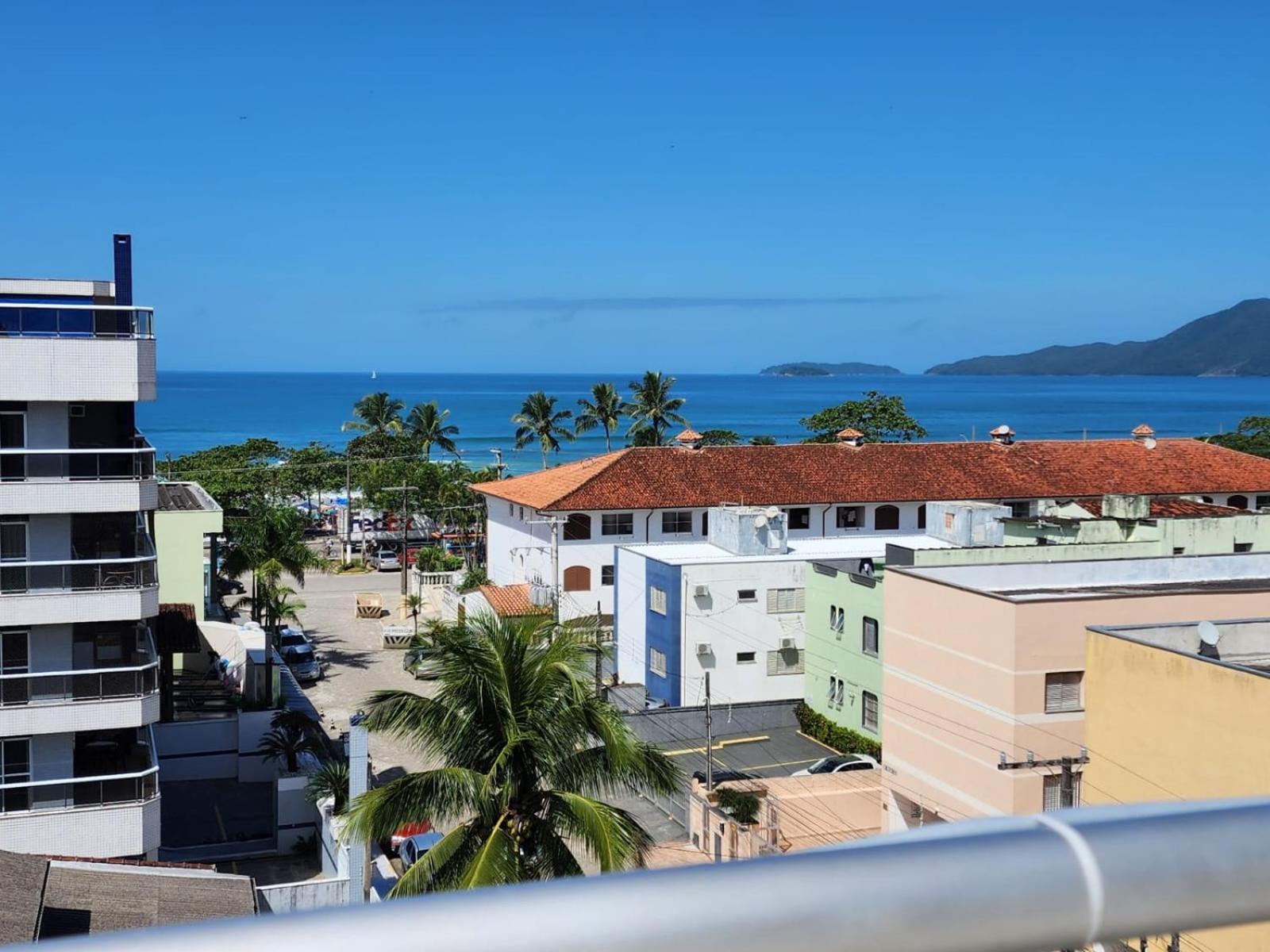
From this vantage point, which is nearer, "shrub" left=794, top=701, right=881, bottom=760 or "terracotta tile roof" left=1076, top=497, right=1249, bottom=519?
A: "shrub" left=794, top=701, right=881, bottom=760

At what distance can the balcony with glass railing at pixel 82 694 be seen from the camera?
18.2 metres

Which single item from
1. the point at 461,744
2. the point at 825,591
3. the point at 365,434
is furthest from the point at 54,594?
the point at 365,434

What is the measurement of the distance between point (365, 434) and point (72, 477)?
56857mm

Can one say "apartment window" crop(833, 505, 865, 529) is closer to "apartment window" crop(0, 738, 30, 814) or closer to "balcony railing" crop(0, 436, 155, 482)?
"balcony railing" crop(0, 436, 155, 482)

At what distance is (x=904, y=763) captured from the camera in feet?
77.5

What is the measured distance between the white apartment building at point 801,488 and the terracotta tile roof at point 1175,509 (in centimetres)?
355

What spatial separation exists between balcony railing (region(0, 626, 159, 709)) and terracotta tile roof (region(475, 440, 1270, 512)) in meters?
23.5

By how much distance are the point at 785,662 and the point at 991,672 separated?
535 inches

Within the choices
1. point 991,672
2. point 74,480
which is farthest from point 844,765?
point 74,480

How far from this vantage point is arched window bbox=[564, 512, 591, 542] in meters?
42.4

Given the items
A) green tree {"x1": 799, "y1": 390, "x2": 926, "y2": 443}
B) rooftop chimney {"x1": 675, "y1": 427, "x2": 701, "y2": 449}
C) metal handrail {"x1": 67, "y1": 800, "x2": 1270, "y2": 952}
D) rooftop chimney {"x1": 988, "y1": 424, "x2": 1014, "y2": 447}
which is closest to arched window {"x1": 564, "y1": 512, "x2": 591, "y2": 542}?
rooftop chimney {"x1": 675, "y1": 427, "x2": 701, "y2": 449}

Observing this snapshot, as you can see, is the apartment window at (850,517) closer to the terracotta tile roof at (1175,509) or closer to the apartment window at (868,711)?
the terracotta tile roof at (1175,509)

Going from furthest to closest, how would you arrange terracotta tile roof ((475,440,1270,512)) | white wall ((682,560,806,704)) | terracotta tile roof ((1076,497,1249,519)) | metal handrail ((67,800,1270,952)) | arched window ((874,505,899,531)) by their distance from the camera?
arched window ((874,505,899,531)), terracotta tile roof ((475,440,1270,512)), terracotta tile roof ((1076,497,1249,519)), white wall ((682,560,806,704)), metal handrail ((67,800,1270,952))

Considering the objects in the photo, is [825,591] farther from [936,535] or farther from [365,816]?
[365,816]
